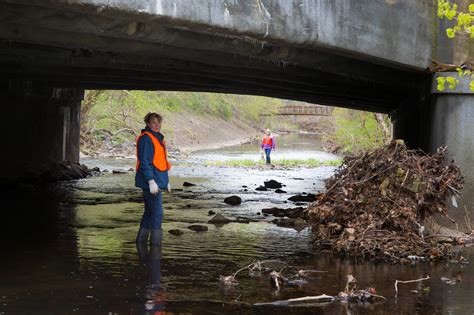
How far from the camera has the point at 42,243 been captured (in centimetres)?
1088

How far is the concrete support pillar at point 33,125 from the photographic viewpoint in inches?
790

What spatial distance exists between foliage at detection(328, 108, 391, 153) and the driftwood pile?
902 inches

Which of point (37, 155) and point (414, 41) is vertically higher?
point (414, 41)

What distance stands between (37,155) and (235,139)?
142 ft

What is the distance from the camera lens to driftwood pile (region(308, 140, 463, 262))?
1049 cm

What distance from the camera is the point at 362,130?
120 ft

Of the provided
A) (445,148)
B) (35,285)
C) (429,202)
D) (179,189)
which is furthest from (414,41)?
(179,189)

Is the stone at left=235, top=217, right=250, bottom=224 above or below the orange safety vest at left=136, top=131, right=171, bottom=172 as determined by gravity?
below

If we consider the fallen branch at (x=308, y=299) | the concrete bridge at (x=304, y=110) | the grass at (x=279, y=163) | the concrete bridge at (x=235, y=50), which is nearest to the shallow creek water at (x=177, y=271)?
the fallen branch at (x=308, y=299)

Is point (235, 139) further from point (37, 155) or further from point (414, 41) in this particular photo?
point (414, 41)

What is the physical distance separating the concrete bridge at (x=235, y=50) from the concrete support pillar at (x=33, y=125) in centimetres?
5

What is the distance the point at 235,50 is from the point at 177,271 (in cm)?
376

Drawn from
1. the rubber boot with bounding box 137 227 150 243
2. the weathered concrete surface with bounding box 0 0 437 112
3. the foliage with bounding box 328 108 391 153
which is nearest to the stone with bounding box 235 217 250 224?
the weathered concrete surface with bounding box 0 0 437 112

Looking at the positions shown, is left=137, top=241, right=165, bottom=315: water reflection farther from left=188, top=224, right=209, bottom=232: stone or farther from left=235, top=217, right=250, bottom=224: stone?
left=235, top=217, right=250, bottom=224: stone
